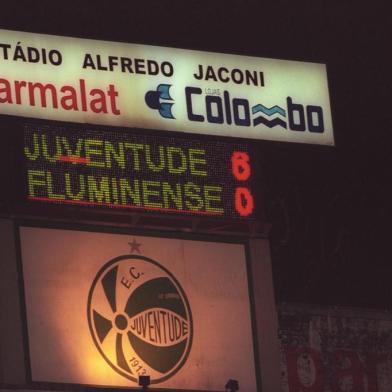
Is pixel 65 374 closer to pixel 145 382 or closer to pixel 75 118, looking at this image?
pixel 145 382

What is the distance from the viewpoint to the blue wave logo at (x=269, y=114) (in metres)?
14.4

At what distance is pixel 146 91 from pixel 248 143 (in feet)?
3.34

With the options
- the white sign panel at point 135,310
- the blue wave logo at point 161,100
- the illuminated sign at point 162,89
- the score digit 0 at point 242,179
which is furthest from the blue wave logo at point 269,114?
the white sign panel at point 135,310

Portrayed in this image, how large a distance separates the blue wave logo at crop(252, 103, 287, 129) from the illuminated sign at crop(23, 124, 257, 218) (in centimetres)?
86

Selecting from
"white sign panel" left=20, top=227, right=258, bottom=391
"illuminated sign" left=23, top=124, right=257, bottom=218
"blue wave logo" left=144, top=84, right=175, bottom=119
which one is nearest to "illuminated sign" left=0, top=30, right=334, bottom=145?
"blue wave logo" left=144, top=84, right=175, bottom=119

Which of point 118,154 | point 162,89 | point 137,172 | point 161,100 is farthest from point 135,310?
point 162,89

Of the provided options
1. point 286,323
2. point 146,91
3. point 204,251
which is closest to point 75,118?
point 146,91

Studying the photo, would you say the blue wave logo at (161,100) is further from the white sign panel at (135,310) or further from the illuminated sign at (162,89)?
the white sign panel at (135,310)

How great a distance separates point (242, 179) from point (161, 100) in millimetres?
1139

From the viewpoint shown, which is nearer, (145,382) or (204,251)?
(145,382)

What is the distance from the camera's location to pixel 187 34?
17469 mm

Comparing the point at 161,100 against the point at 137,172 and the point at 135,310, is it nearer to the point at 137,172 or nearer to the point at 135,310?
the point at 137,172

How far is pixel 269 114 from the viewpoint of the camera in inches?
570

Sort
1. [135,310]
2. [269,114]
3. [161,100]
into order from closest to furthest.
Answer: [135,310] → [161,100] → [269,114]
